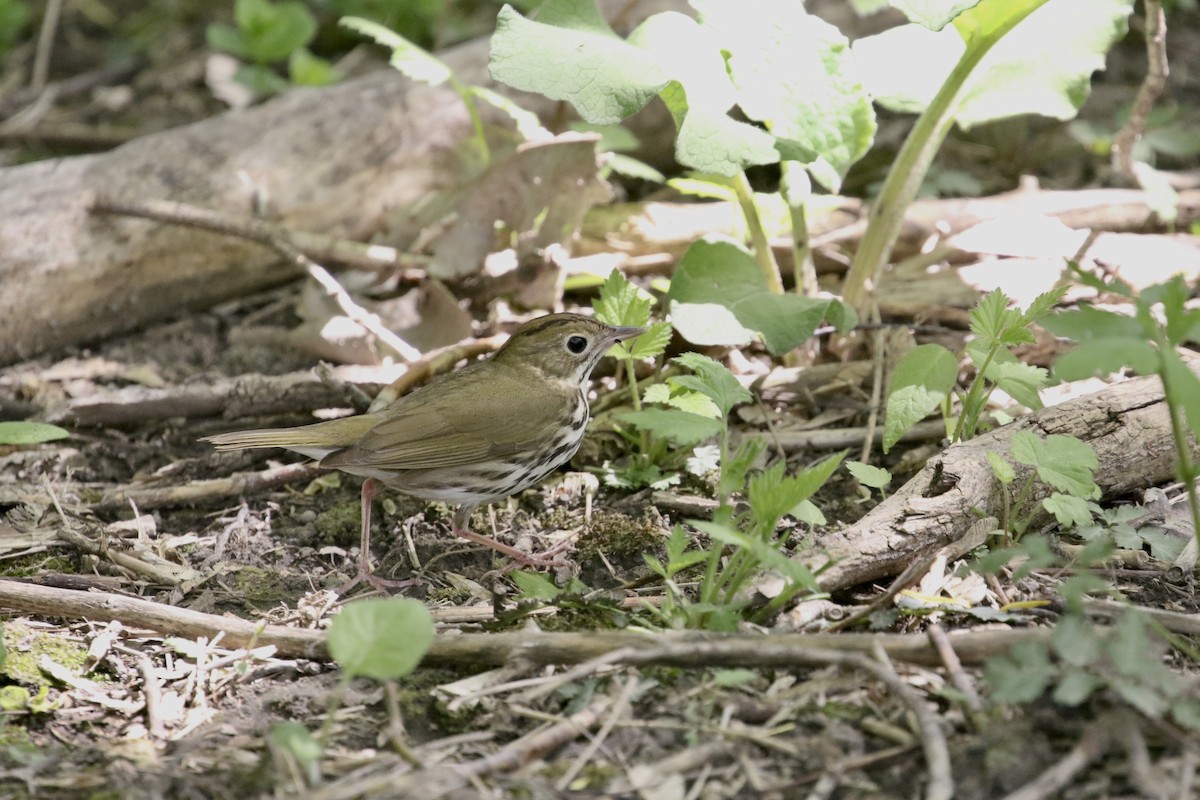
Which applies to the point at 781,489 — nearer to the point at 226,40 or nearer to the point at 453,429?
the point at 453,429

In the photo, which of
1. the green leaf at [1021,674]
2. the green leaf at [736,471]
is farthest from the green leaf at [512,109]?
the green leaf at [1021,674]

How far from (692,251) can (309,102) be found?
86.1 inches

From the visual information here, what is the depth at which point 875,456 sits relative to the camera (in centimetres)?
394

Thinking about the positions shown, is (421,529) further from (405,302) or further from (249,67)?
(249,67)

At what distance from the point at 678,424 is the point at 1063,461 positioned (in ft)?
3.25

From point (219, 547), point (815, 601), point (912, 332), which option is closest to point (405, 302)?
point (219, 547)

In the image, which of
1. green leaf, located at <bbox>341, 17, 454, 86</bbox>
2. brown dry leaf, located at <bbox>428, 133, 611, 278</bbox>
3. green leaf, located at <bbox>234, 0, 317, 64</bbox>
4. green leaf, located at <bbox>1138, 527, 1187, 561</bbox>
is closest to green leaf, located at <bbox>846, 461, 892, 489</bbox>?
green leaf, located at <bbox>1138, 527, 1187, 561</bbox>

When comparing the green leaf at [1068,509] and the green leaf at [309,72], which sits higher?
the green leaf at [1068,509]

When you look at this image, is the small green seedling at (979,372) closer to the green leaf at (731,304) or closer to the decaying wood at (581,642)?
the green leaf at (731,304)

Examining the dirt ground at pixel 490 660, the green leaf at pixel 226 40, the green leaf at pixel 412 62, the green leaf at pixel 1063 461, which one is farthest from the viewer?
the green leaf at pixel 226 40

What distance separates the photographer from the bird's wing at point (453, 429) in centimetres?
370

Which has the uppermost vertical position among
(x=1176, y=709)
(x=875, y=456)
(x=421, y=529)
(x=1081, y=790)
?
(x=1176, y=709)

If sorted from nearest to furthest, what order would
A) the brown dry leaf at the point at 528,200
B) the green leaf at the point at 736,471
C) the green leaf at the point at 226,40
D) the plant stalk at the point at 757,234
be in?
1. the green leaf at the point at 736,471
2. the plant stalk at the point at 757,234
3. the brown dry leaf at the point at 528,200
4. the green leaf at the point at 226,40

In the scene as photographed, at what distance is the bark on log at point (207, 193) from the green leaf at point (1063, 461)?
276 cm
